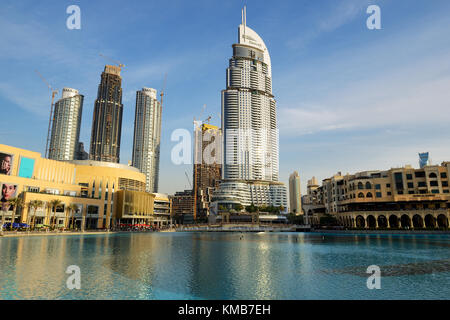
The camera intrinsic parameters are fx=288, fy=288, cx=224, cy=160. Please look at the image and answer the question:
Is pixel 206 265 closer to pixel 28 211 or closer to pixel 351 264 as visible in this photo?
pixel 351 264

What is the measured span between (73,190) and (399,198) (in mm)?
144493

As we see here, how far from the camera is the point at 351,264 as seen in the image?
118ft

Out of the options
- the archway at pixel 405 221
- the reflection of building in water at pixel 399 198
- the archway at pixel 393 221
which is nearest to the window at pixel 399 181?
the reflection of building in water at pixel 399 198

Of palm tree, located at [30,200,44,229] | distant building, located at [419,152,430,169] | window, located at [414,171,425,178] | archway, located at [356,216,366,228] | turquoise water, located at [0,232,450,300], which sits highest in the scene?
distant building, located at [419,152,430,169]

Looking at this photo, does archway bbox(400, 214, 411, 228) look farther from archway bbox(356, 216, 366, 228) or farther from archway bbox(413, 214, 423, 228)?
archway bbox(356, 216, 366, 228)

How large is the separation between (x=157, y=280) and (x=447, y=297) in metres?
23.1

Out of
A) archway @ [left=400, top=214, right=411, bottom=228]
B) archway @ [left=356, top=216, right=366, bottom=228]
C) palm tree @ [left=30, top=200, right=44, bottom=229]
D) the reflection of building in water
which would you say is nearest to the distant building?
the reflection of building in water

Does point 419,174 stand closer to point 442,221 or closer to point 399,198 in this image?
point 399,198

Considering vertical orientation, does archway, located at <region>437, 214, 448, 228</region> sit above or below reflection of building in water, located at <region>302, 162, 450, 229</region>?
below

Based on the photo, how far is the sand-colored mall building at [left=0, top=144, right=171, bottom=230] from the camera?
10425 cm

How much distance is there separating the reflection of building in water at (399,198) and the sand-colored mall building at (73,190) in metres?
111

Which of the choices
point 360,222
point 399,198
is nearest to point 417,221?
point 399,198

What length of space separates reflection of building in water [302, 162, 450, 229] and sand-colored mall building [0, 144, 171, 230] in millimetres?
111221
